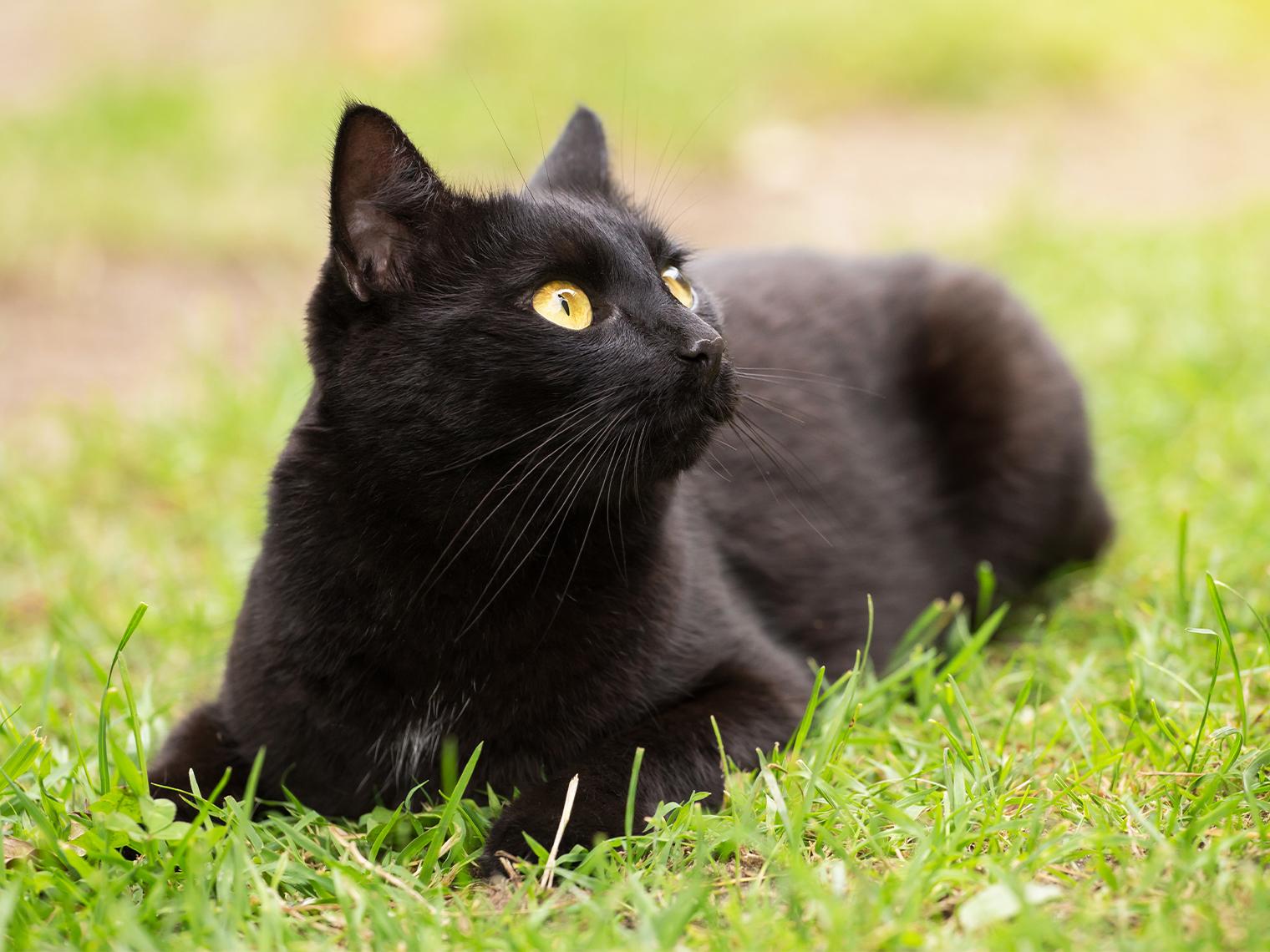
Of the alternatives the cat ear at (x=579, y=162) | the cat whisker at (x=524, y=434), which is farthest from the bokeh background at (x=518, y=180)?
the cat whisker at (x=524, y=434)

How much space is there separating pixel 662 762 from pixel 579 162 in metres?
1.08

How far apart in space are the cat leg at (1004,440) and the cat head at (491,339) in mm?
1283

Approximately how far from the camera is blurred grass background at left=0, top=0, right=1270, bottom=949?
111 inches

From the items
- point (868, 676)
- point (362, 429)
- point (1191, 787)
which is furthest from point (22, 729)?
point (1191, 787)

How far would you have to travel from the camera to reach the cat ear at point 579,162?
210 cm

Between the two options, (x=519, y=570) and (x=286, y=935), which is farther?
(x=519, y=570)

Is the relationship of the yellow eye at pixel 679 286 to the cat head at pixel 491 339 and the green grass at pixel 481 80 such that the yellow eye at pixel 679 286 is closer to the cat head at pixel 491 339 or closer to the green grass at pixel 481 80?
the cat head at pixel 491 339

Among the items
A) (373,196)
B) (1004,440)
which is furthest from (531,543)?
(1004,440)

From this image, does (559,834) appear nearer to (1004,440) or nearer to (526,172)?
(1004,440)

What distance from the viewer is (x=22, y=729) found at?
2.08 meters

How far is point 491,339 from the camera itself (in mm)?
1689

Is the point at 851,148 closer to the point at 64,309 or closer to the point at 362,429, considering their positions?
the point at 64,309

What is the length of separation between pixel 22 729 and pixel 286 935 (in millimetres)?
929

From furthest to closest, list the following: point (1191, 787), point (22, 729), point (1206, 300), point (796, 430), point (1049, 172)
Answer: point (1049, 172)
point (1206, 300)
point (796, 430)
point (22, 729)
point (1191, 787)
